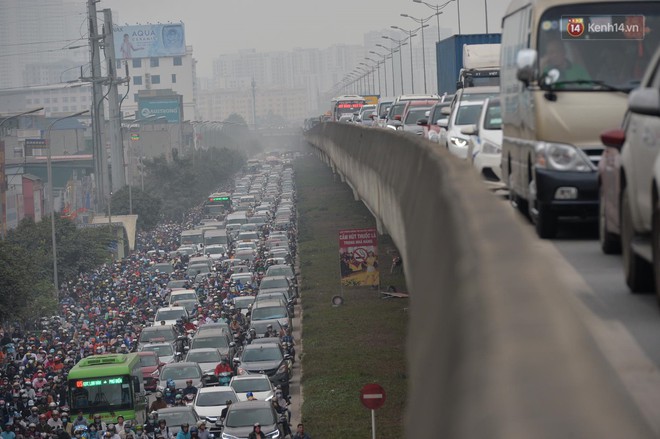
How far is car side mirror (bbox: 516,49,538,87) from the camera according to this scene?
12.0 metres

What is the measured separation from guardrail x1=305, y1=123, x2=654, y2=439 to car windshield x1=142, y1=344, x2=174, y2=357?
94.1 ft

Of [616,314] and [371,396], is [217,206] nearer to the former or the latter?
[371,396]

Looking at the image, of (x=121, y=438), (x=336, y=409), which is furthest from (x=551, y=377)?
(x=336, y=409)

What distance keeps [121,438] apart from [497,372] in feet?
75.3

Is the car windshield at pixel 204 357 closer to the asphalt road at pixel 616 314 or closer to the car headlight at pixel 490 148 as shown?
the car headlight at pixel 490 148

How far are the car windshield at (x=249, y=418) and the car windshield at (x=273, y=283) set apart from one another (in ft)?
78.0

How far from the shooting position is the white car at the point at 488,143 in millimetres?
18422

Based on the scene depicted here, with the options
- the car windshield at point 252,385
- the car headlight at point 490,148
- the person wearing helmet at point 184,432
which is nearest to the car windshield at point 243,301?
the car windshield at point 252,385

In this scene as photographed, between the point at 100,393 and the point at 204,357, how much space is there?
6.26 m

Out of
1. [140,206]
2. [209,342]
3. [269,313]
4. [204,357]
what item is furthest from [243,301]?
[140,206]

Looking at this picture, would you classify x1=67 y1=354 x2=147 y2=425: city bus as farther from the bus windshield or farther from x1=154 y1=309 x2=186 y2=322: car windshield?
x1=154 y1=309 x2=186 y2=322: car windshield

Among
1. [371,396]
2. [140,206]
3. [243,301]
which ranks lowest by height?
[140,206]

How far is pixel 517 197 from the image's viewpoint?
14.2m

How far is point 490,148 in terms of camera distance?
60.7ft
